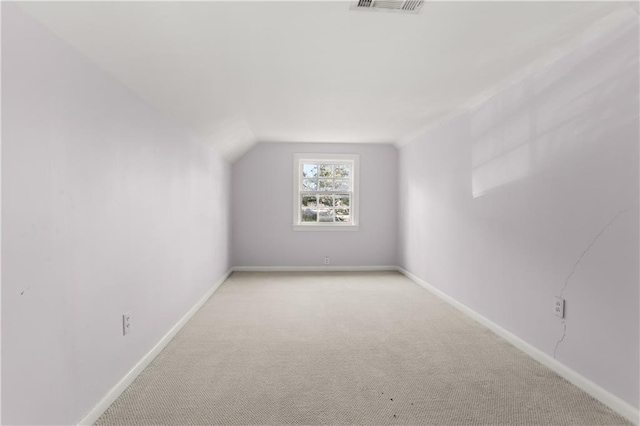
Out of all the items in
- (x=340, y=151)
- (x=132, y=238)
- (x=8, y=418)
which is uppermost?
(x=340, y=151)

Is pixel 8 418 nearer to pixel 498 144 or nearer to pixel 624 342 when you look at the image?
pixel 624 342

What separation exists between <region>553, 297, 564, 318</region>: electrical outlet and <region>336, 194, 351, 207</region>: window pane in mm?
3877

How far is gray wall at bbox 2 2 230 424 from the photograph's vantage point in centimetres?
134

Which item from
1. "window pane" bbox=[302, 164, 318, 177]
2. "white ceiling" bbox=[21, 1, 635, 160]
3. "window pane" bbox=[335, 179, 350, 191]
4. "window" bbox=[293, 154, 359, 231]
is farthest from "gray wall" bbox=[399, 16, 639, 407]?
"window pane" bbox=[302, 164, 318, 177]

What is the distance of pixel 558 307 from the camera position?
2318mm

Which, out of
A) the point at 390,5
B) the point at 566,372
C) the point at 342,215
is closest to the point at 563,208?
the point at 566,372

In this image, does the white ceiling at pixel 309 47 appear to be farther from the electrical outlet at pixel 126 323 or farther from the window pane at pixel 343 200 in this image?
the window pane at pixel 343 200

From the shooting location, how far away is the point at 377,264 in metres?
5.94

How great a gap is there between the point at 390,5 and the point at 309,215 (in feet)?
14.6

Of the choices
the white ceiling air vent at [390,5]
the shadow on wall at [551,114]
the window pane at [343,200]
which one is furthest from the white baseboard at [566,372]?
the window pane at [343,200]

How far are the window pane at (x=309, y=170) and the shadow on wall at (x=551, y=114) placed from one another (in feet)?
9.89

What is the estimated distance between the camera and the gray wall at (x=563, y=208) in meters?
1.88

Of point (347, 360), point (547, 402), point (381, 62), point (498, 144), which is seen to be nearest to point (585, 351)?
point (547, 402)

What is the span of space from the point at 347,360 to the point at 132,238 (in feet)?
5.48
